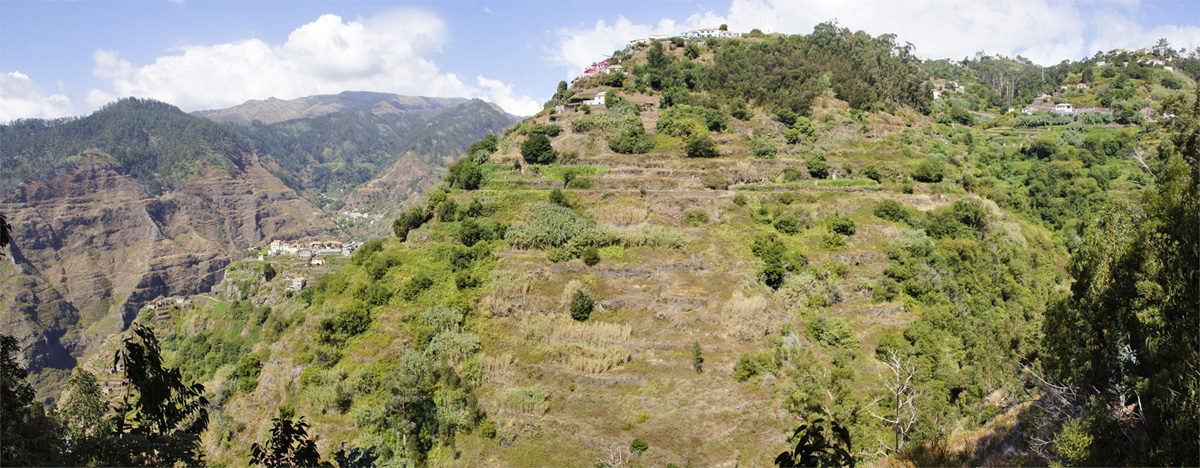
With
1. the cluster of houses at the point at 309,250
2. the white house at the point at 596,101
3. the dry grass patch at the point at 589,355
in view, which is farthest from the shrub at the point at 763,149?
the cluster of houses at the point at 309,250

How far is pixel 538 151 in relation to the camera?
129ft

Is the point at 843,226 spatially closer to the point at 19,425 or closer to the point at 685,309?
the point at 685,309

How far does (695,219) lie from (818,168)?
1173cm

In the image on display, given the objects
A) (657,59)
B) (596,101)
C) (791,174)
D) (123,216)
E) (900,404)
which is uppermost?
(657,59)

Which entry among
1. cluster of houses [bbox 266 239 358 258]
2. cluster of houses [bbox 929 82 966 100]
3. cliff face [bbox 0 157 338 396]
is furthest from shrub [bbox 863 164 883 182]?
cliff face [bbox 0 157 338 396]

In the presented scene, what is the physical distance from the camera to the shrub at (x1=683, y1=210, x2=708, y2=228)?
3092 centimetres

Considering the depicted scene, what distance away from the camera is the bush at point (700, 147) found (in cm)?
3862

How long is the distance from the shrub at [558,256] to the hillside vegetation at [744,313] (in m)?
0.12

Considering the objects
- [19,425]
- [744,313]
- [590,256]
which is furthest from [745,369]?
[19,425]

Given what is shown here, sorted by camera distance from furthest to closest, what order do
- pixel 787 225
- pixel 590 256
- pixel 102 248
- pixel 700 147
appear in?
pixel 102 248, pixel 700 147, pixel 787 225, pixel 590 256

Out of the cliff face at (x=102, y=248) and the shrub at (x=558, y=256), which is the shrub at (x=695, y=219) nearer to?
the shrub at (x=558, y=256)

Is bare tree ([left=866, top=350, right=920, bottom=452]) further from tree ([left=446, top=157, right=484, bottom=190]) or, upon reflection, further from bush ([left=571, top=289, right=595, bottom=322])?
tree ([left=446, top=157, right=484, bottom=190])

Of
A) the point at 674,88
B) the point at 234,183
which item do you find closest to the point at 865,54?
the point at 674,88

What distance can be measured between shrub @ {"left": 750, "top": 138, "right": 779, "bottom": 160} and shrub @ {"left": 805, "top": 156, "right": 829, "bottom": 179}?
2.66 meters
